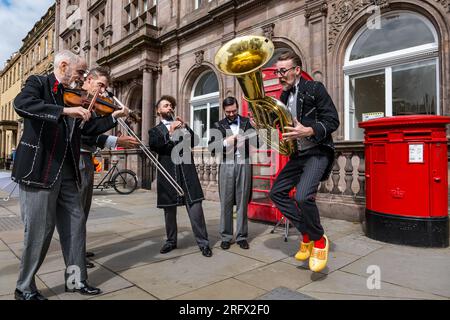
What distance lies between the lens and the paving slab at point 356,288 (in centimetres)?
258

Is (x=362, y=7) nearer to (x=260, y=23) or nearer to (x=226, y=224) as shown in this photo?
(x=260, y=23)

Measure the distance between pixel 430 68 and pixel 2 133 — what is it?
4788cm

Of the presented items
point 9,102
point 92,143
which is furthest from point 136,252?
point 9,102

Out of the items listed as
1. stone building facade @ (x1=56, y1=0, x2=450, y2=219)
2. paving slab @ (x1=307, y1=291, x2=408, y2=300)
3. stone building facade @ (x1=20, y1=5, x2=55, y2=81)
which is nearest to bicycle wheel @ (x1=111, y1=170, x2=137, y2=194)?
stone building facade @ (x1=56, y1=0, x2=450, y2=219)

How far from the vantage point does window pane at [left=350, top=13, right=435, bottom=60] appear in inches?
247

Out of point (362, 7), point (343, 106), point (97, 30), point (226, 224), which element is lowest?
point (226, 224)

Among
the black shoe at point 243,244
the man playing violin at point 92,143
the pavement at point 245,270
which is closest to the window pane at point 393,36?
the pavement at point 245,270

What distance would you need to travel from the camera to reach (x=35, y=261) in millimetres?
2465

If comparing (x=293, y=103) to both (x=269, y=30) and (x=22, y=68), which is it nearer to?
(x=269, y=30)

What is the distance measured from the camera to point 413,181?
3990mm

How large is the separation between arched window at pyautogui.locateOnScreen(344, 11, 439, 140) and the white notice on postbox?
2810 millimetres

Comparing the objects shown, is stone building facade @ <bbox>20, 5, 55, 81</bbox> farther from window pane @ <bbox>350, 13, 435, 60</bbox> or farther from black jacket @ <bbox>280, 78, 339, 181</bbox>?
black jacket @ <bbox>280, 78, 339, 181</bbox>

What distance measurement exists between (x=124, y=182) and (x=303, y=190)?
363 inches
